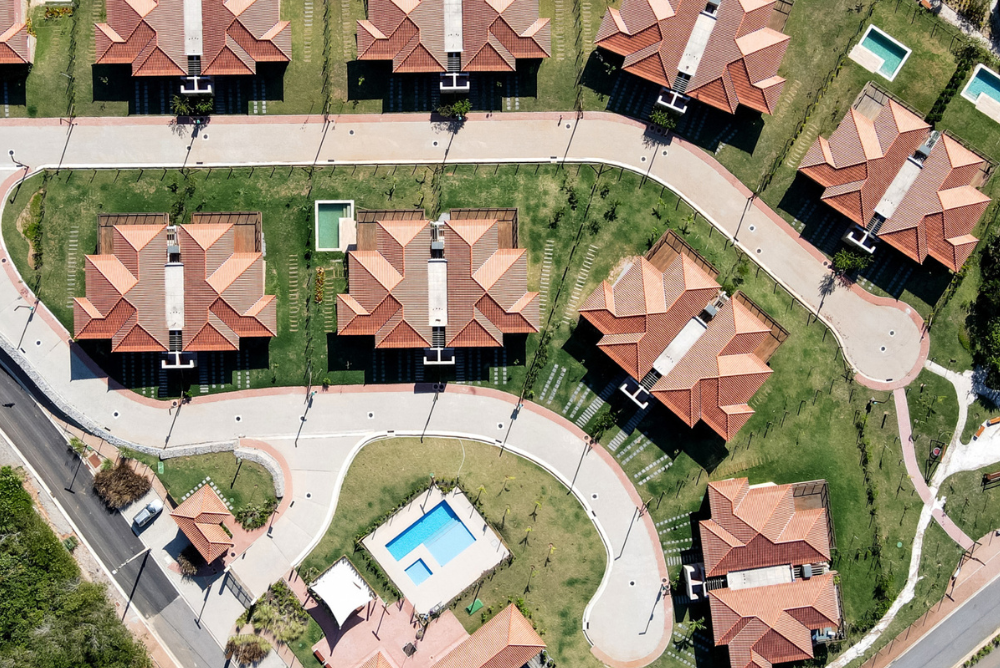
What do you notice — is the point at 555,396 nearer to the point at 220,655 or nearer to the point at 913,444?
the point at 913,444

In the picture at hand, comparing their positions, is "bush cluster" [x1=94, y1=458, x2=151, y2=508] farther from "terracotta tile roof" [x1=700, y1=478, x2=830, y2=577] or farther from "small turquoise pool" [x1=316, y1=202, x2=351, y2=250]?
"terracotta tile roof" [x1=700, y1=478, x2=830, y2=577]

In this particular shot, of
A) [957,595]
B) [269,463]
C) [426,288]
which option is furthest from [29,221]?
[957,595]

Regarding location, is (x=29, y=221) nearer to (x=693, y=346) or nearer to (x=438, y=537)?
(x=438, y=537)

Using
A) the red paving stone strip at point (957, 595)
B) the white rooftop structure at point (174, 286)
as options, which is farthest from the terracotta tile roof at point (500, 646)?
the white rooftop structure at point (174, 286)

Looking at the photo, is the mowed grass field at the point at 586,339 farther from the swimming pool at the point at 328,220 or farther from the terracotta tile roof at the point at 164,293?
the terracotta tile roof at the point at 164,293

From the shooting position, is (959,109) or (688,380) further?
(959,109)

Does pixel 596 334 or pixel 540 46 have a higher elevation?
pixel 540 46

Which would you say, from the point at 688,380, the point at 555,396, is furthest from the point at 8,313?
the point at 688,380
